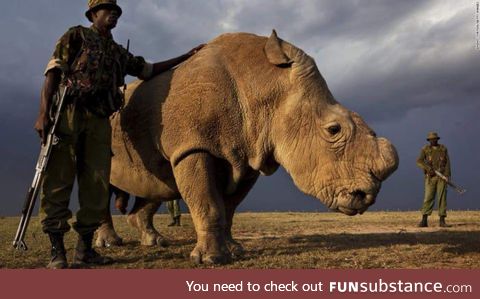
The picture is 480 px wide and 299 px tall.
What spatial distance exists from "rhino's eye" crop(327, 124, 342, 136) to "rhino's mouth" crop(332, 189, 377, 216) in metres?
0.62

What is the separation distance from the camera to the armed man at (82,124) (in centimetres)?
496

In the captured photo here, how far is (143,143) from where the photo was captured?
19.4ft

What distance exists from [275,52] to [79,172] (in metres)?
2.46

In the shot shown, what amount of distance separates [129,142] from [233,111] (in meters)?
1.48

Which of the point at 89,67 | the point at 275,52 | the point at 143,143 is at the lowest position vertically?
the point at 143,143

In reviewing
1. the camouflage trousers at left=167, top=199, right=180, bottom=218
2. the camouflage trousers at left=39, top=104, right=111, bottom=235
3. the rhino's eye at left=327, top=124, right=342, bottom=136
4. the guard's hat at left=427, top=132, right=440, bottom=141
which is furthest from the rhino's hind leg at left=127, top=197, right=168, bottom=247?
the guard's hat at left=427, top=132, right=440, bottom=141

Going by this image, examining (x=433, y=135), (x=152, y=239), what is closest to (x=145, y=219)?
(x=152, y=239)

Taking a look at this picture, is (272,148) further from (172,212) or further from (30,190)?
(172,212)

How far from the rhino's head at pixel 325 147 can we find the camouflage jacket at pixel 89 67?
5.81 ft

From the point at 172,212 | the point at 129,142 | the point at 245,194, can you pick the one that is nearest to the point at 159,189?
the point at 129,142

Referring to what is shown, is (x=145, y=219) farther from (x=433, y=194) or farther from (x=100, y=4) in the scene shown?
(x=433, y=194)

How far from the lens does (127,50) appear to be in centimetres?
575

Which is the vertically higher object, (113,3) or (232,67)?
(113,3)

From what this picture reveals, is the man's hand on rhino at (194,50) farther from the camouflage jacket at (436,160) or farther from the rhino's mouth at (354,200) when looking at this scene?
the camouflage jacket at (436,160)
